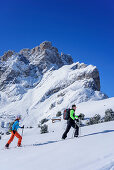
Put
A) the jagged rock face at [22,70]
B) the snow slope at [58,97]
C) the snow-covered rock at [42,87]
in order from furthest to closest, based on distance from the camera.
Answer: the jagged rock face at [22,70] < the snow-covered rock at [42,87] < the snow slope at [58,97]

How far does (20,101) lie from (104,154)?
125 m

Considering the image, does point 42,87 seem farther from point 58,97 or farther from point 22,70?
point 22,70

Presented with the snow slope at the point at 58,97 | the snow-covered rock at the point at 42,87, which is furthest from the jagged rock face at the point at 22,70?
the snow slope at the point at 58,97

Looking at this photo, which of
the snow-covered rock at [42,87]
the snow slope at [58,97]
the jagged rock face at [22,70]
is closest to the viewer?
the snow slope at [58,97]

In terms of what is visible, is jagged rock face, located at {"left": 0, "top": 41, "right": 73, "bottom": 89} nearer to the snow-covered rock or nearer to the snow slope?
the snow-covered rock

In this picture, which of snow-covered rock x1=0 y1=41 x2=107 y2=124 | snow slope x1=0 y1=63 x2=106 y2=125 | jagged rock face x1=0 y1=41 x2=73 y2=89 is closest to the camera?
snow slope x1=0 y1=63 x2=106 y2=125

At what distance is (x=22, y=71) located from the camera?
17400 centimetres

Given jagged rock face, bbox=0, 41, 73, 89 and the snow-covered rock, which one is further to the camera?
jagged rock face, bbox=0, 41, 73, 89

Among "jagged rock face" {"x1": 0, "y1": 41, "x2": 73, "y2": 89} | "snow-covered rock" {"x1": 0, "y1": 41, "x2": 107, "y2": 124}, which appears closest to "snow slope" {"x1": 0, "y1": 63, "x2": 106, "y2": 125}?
"snow-covered rock" {"x1": 0, "y1": 41, "x2": 107, "y2": 124}

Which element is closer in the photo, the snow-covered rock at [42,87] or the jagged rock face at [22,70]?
the snow-covered rock at [42,87]

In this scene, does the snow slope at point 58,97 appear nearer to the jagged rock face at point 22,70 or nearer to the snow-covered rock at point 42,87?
the snow-covered rock at point 42,87

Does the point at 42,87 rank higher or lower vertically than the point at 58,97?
higher

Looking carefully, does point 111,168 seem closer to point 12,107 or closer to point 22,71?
point 12,107

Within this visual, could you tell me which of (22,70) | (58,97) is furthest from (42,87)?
(22,70)
